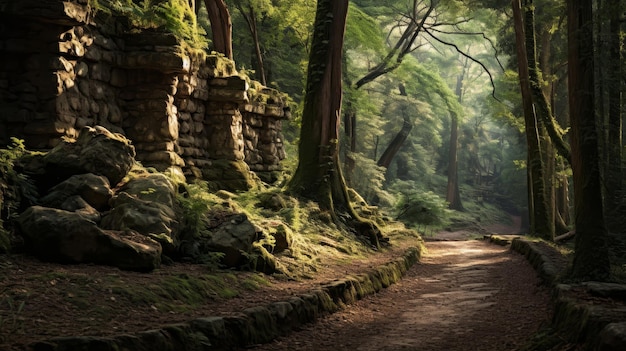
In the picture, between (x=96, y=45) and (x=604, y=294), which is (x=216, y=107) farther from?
(x=604, y=294)

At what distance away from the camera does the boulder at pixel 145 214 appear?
7926mm

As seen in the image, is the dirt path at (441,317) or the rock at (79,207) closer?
the dirt path at (441,317)

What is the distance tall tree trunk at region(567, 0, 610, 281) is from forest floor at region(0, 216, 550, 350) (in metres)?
0.88

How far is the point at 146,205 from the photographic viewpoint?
845 cm

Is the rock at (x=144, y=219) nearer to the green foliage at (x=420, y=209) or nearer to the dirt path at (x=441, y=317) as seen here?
the dirt path at (x=441, y=317)

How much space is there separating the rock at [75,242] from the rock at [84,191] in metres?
1.00

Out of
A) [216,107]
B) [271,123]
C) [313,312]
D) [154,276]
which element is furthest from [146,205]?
[271,123]

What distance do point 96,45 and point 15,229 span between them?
5004 mm

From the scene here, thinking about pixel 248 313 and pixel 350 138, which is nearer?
pixel 248 313

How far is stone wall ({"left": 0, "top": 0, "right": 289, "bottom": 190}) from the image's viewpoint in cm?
998

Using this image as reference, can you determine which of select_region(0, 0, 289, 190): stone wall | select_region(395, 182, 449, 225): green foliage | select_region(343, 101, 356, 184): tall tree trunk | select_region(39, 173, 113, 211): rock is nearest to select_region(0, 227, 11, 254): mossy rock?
select_region(39, 173, 113, 211): rock

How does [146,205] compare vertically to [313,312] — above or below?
above

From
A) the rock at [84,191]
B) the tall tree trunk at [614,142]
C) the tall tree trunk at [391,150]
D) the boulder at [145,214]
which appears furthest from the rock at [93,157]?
the tall tree trunk at [391,150]

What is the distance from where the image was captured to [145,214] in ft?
26.7
